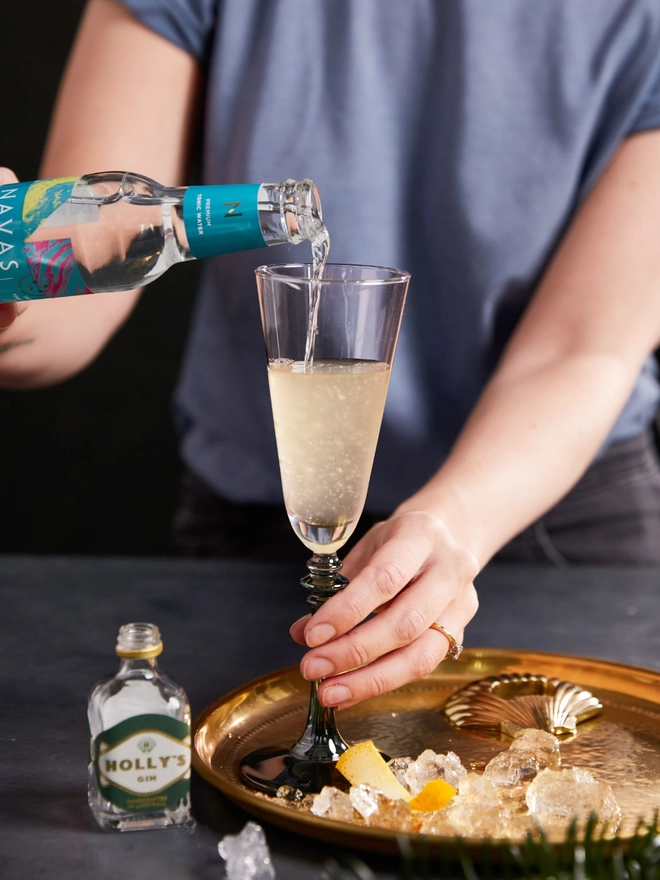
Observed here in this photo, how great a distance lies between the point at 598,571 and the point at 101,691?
1.08 metres

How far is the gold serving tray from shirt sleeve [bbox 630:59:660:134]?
877 millimetres

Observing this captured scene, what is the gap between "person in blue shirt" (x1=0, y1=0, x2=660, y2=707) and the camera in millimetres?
1575

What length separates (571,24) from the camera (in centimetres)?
167

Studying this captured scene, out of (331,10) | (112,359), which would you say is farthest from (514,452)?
(112,359)

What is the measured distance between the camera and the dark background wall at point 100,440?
138 inches

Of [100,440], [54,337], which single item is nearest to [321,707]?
[54,337]

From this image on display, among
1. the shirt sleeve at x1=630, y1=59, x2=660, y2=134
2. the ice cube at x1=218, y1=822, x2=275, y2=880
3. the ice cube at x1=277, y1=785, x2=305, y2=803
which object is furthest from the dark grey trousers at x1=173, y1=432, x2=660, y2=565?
the ice cube at x1=218, y1=822, x2=275, y2=880

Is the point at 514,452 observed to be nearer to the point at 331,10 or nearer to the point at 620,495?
the point at 620,495

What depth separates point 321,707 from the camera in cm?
102

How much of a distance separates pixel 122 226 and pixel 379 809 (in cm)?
58

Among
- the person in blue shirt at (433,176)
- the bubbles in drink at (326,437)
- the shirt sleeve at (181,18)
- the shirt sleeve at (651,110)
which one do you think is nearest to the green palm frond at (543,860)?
the bubbles in drink at (326,437)

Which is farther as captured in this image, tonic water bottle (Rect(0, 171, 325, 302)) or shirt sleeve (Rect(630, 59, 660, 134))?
shirt sleeve (Rect(630, 59, 660, 134))

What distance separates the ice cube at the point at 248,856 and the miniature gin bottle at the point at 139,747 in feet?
0.27

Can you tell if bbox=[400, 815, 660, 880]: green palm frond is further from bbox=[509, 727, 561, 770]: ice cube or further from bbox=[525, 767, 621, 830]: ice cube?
bbox=[509, 727, 561, 770]: ice cube
